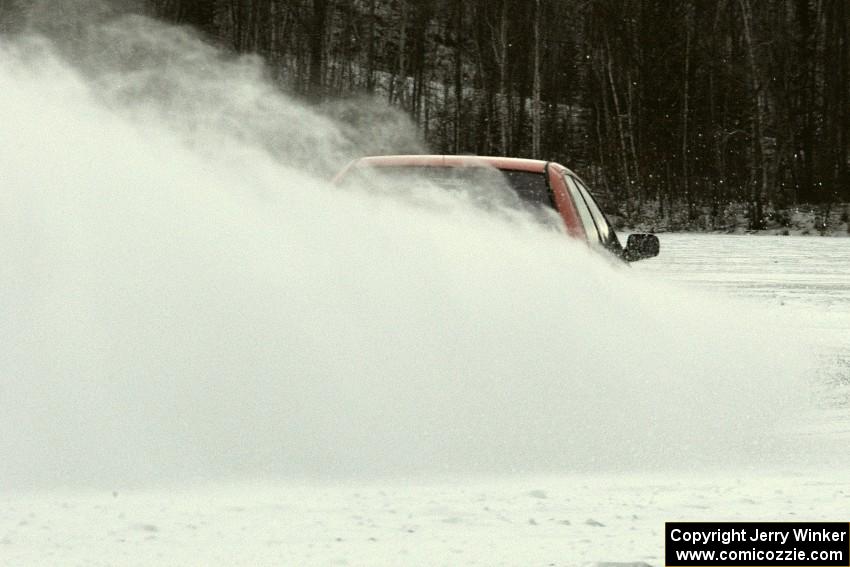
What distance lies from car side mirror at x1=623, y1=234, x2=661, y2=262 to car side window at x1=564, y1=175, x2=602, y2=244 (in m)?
0.20

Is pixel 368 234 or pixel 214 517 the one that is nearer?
pixel 214 517

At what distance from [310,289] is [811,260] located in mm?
17935

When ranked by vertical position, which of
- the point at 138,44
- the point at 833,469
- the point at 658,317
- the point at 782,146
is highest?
the point at 138,44

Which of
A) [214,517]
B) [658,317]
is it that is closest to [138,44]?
[658,317]

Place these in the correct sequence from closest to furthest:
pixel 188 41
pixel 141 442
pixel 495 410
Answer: pixel 141 442
pixel 495 410
pixel 188 41

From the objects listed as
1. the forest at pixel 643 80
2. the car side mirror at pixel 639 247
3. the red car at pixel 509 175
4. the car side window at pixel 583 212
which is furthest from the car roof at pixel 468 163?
the forest at pixel 643 80

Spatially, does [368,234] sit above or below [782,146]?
below

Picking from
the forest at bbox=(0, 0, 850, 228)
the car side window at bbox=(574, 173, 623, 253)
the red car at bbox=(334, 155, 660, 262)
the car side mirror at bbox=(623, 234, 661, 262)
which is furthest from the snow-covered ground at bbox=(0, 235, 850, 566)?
the forest at bbox=(0, 0, 850, 228)

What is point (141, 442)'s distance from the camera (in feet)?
17.5

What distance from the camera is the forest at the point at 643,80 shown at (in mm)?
48312

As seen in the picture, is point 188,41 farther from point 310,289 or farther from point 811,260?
point 310,289

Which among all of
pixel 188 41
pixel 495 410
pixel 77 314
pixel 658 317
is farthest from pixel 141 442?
pixel 188 41

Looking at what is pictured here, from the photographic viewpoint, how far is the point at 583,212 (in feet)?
26.4

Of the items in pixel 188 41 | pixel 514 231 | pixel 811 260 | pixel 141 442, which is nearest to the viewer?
pixel 141 442
